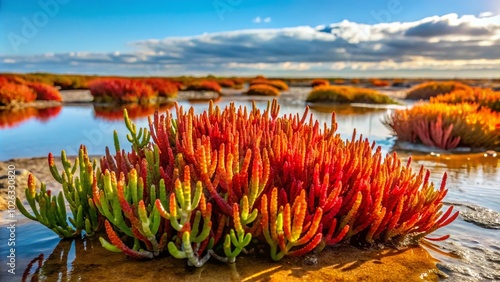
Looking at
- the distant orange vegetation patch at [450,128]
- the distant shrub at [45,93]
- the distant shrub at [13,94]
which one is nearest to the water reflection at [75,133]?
the distant orange vegetation patch at [450,128]

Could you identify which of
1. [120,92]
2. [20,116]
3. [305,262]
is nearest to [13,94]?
[20,116]

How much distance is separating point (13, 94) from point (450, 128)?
668 inches

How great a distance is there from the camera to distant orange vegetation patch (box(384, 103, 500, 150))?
9.99 meters

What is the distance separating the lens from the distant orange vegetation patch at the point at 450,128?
999 centimetres

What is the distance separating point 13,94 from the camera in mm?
19125

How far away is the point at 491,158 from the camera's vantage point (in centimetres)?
913

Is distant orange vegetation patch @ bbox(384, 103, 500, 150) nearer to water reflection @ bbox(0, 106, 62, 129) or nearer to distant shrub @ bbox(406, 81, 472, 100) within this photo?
water reflection @ bbox(0, 106, 62, 129)

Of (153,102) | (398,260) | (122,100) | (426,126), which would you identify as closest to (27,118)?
(122,100)

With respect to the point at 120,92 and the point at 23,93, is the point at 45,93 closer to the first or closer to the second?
the point at 23,93

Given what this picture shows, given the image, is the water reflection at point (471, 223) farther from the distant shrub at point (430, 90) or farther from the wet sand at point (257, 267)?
the distant shrub at point (430, 90)

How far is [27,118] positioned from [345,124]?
34.3 feet

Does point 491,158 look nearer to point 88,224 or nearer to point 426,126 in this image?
point 426,126

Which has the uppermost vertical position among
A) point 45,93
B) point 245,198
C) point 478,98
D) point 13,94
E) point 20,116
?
point 245,198

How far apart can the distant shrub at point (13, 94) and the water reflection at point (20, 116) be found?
0.53 m
